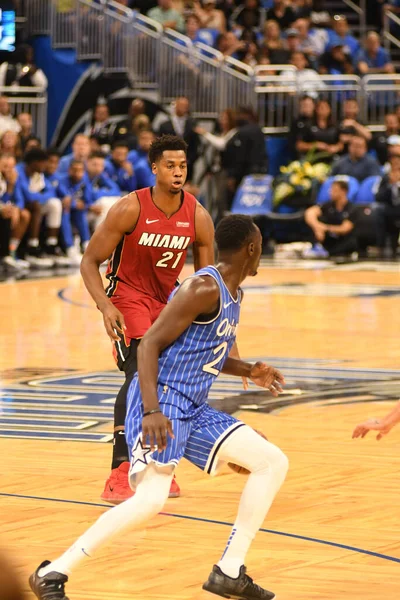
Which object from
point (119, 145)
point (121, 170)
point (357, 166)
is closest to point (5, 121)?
point (119, 145)

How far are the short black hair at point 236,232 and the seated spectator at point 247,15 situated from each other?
70.8ft

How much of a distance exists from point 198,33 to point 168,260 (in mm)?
19124

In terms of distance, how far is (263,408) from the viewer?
28.9 feet

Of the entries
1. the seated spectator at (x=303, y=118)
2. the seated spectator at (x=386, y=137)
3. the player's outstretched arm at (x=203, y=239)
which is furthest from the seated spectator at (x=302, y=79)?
the player's outstretched arm at (x=203, y=239)

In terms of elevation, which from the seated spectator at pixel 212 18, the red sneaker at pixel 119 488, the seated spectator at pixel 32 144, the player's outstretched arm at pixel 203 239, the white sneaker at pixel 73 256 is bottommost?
the white sneaker at pixel 73 256

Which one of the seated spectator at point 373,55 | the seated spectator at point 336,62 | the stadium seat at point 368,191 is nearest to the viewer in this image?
the stadium seat at point 368,191

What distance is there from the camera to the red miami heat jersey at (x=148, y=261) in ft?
21.7

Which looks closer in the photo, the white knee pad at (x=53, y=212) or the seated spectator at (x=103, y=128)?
the white knee pad at (x=53, y=212)

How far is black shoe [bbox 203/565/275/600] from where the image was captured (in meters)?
4.64

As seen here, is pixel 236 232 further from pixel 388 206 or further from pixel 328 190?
pixel 328 190

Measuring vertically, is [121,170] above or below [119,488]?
above

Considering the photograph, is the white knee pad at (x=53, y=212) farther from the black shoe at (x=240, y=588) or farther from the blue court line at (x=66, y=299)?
the black shoe at (x=240, y=588)

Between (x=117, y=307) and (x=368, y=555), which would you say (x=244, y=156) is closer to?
(x=117, y=307)

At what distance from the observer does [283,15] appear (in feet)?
85.3
